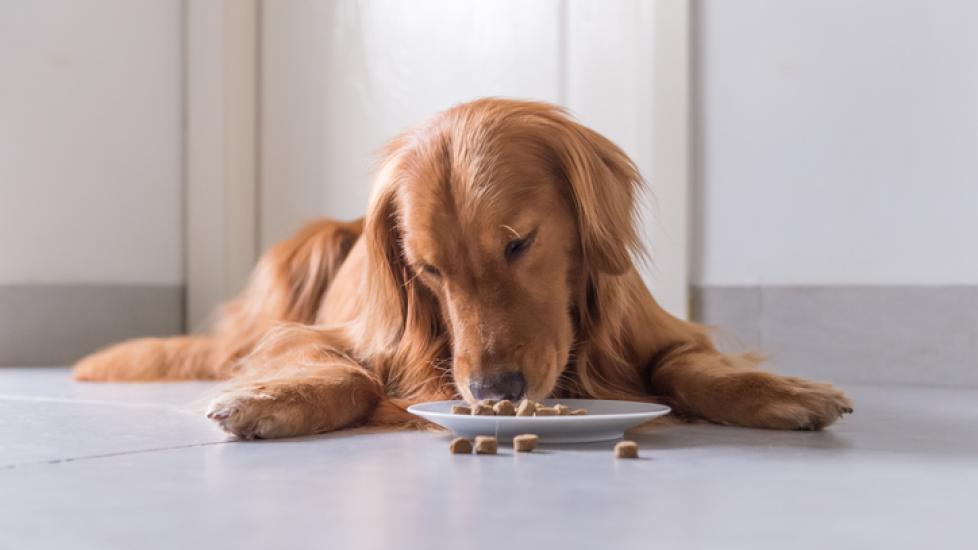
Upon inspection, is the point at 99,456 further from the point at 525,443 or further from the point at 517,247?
the point at 517,247

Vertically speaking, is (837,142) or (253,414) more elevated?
Result: (837,142)

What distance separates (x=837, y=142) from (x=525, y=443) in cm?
176

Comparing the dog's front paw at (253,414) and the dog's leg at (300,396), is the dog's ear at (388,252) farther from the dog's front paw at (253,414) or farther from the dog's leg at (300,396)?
the dog's front paw at (253,414)

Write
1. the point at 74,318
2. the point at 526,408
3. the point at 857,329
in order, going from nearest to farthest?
the point at 526,408, the point at 857,329, the point at 74,318

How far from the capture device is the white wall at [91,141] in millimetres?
3666

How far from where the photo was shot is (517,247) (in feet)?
6.18

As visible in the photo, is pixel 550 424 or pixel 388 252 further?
pixel 388 252

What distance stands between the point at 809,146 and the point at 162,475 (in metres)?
2.15

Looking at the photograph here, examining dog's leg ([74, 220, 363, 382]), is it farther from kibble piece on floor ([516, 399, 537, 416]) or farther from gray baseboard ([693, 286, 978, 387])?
kibble piece on floor ([516, 399, 537, 416])

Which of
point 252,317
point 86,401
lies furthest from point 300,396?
point 252,317

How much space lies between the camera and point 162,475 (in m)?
1.39

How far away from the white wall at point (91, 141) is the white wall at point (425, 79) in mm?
363

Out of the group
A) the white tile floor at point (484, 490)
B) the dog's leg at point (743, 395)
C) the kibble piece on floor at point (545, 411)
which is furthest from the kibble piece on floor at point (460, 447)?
the dog's leg at point (743, 395)

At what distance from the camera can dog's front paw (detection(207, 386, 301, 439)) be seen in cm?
172
